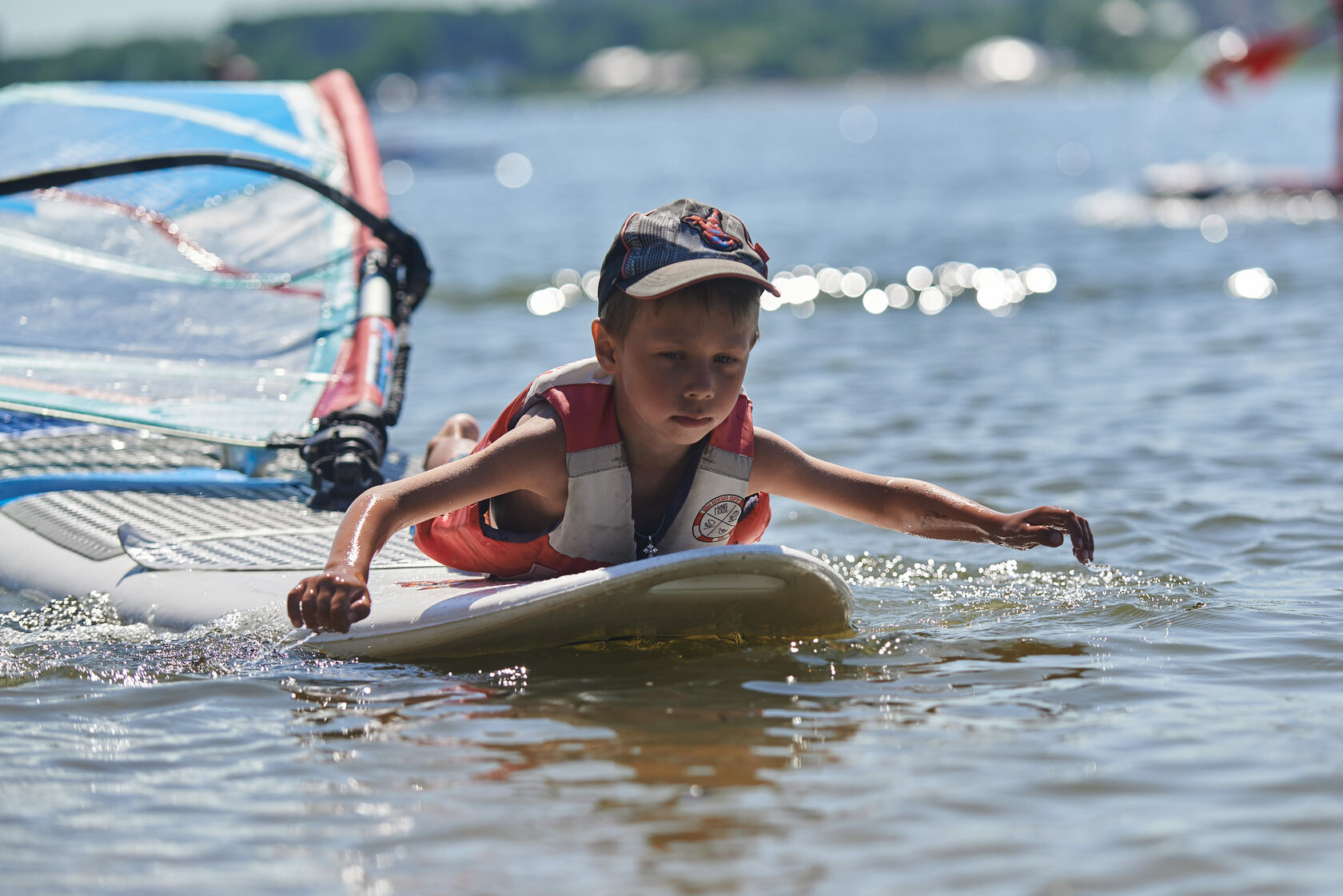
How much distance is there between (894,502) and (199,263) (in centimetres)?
367

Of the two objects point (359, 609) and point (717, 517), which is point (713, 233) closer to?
point (717, 517)

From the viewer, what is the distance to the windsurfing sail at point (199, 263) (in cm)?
524

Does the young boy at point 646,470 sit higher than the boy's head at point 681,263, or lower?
lower

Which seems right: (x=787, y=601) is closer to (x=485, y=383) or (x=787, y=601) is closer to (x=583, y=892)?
(x=583, y=892)

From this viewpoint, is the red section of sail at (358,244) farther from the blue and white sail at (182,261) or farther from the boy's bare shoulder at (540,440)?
the boy's bare shoulder at (540,440)

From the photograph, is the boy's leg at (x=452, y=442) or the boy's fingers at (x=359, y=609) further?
the boy's leg at (x=452, y=442)

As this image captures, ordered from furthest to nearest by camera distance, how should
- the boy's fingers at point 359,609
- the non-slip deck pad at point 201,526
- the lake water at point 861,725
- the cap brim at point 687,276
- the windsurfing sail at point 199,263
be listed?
the windsurfing sail at point 199,263, the non-slip deck pad at point 201,526, the cap brim at point 687,276, the boy's fingers at point 359,609, the lake water at point 861,725

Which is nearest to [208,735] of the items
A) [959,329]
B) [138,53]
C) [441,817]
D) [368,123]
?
[441,817]

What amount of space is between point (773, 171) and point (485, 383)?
1037 inches

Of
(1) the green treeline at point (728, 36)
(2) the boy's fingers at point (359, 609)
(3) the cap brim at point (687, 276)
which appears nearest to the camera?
(2) the boy's fingers at point (359, 609)

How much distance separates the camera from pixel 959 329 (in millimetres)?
10367

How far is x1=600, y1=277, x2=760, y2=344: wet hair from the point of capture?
119 inches

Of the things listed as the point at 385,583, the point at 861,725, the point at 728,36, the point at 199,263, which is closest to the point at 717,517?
the point at 861,725

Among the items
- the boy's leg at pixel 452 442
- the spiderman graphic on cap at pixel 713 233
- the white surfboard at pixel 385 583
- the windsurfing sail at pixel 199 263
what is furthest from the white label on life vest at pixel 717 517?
the windsurfing sail at pixel 199 263
